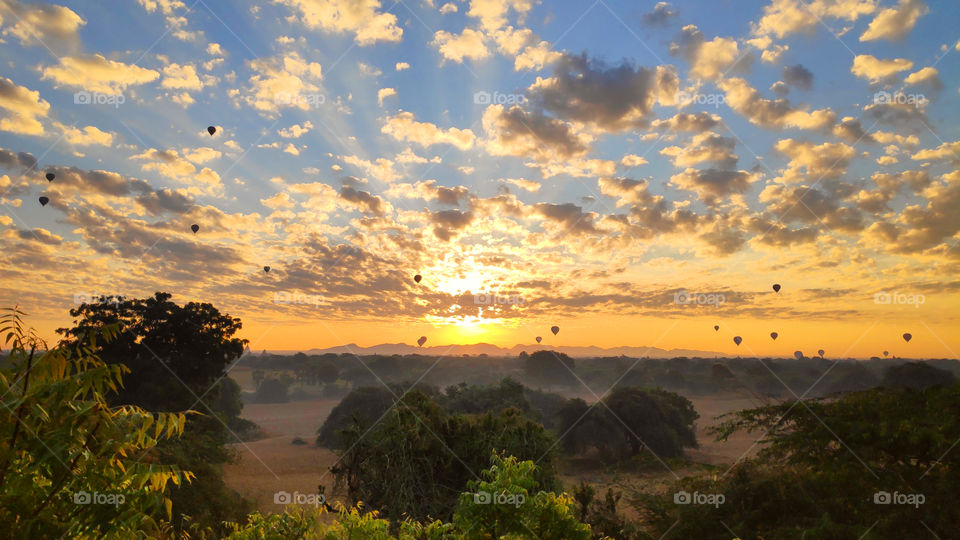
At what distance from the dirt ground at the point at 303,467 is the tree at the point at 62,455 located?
1493 cm

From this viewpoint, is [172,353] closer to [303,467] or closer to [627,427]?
[303,467]

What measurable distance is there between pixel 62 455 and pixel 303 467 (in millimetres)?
37489

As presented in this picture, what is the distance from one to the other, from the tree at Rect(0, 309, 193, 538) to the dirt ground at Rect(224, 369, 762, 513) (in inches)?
588

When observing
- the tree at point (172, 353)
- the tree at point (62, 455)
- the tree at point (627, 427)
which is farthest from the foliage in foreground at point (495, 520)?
the tree at point (627, 427)

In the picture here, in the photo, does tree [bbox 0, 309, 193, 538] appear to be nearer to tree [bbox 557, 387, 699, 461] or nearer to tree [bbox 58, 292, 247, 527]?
tree [bbox 58, 292, 247, 527]

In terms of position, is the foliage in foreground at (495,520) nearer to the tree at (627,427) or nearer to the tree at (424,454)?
the tree at (424,454)

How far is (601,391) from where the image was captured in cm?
8538

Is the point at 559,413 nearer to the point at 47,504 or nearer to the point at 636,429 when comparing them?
the point at 636,429

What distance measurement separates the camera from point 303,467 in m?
37.0

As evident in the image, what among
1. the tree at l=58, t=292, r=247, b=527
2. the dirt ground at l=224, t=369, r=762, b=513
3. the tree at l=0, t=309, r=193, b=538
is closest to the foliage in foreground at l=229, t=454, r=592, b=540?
the tree at l=0, t=309, r=193, b=538

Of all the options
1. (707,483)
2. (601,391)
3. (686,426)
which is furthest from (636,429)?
(601,391)

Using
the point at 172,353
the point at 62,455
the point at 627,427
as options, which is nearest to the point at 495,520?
the point at 62,455

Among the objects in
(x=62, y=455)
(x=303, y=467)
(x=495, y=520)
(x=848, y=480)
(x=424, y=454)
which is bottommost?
(x=303, y=467)

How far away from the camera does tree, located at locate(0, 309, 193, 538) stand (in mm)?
3520
